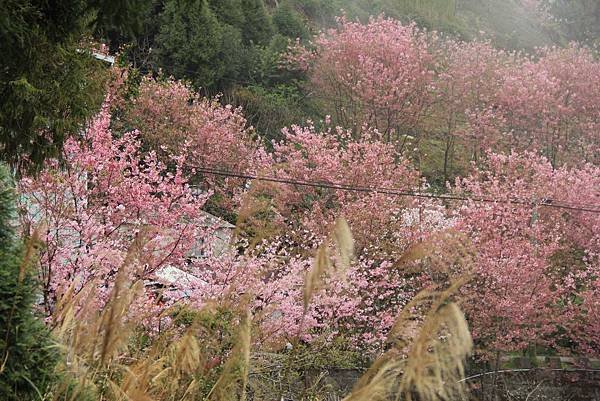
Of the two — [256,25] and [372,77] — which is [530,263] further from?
[256,25]

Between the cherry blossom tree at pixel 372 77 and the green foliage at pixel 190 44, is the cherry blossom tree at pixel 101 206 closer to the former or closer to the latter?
the green foliage at pixel 190 44

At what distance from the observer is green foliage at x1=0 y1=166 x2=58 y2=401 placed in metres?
2.44

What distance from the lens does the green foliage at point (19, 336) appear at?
2436 millimetres

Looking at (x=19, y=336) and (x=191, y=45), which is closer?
(x=19, y=336)

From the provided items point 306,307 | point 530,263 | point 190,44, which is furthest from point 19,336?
point 190,44

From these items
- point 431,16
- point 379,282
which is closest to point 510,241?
point 379,282

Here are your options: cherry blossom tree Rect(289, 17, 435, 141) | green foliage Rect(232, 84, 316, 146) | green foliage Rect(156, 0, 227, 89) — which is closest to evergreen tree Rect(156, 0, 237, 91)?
green foliage Rect(156, 0, 227, 89)

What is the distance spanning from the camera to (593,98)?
25109mm

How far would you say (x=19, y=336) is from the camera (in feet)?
8.13

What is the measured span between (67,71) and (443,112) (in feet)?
71.7

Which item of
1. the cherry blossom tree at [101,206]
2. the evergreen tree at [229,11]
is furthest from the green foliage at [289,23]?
the cherry blossom tree at [101,206]

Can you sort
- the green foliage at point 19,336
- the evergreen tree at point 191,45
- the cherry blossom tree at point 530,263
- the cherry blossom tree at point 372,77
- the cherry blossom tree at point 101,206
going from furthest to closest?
1. the cherry blossom tree at point 372,77
2. the evergreen tree at point 191,45
3. the cherry blossom tree at point 530,263
4. the cherry blossom tree at point 101,206
5. the green foliage at point 19,336

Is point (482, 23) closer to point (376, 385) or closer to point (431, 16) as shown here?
point (431, 16)

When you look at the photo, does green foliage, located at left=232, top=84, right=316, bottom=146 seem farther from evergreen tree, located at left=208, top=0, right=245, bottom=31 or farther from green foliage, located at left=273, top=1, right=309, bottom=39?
green foliage, located at left=273, top=1, right=309, bottom=39
